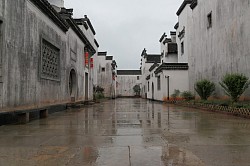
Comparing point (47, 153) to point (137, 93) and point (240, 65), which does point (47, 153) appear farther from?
point (137, 93)

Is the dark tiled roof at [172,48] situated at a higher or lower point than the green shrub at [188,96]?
higher

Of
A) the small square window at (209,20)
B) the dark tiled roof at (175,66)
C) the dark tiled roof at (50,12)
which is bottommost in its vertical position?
the dark tiled roof at (175,66)

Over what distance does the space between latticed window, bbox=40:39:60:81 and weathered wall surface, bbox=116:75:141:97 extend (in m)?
51.1

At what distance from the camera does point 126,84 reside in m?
65.3

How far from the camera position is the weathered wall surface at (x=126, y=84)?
6450 cm

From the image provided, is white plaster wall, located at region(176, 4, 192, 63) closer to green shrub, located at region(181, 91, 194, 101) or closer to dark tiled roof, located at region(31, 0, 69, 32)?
green shrub, located at region(181, 91, 194, 101)

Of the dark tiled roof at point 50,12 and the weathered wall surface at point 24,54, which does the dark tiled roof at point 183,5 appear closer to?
the dark tiled roof at point 50,12

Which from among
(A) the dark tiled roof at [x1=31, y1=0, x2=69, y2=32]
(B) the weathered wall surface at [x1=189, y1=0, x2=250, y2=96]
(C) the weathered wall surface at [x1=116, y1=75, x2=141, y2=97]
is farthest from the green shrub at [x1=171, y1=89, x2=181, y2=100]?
(C) the weathered wall surface at [x1=116, y1=75, x2=141, y2=97]

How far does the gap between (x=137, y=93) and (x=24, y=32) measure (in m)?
55.2

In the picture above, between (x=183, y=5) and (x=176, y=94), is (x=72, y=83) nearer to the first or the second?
(x=176, y=94)

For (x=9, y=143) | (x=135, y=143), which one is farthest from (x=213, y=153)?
(x=9, y=143)

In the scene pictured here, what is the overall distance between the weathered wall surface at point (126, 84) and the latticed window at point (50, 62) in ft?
168

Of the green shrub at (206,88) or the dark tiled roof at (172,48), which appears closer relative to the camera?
the green shrub at (206,88)

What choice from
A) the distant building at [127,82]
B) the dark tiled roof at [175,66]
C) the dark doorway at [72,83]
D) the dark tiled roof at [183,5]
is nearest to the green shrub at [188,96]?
the dark tiled roof at [175,66]
